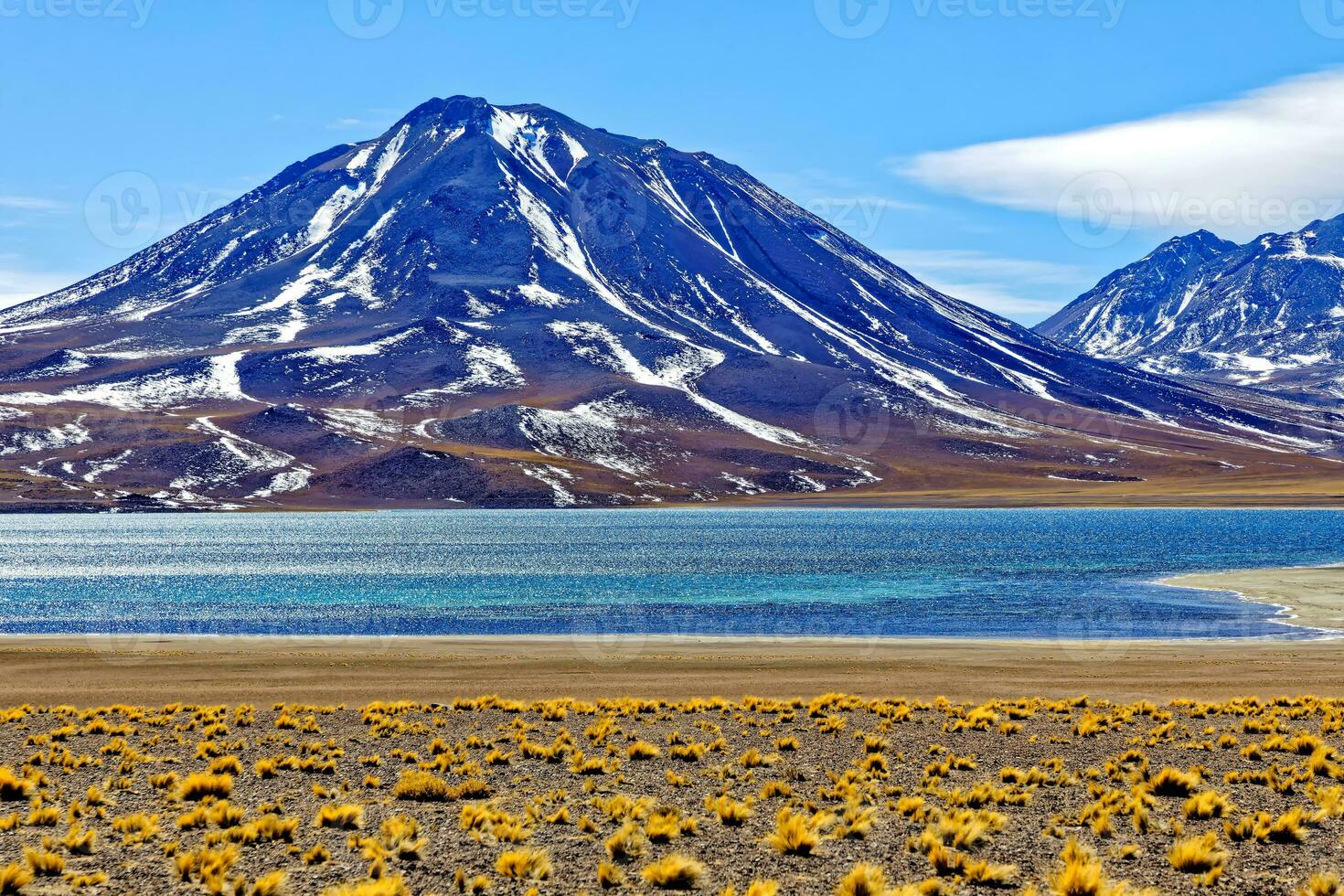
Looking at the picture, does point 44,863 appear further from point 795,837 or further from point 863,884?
point 863,884

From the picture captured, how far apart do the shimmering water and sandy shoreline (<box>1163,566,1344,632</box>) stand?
7.35 feet

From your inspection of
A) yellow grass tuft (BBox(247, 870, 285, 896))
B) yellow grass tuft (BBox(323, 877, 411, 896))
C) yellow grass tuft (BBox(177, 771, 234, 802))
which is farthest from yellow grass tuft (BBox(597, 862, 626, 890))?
yellow grass tuft (BBox(177, 771, 234, 802))

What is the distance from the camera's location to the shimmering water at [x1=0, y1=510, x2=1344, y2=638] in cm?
6216

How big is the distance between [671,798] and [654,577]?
68.4 metres

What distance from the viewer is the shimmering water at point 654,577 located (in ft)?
204

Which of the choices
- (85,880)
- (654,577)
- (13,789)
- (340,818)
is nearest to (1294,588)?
(654,577)

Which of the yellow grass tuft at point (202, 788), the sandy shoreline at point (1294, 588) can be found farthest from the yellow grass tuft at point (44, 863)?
the sandy shoreline at point (1294, 588)

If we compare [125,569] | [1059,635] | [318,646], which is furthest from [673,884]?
[125,569]

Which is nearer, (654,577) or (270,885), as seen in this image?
(270,885)

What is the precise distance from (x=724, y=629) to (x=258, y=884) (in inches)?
1769

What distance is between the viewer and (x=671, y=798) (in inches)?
854

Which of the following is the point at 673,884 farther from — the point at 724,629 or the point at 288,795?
the point at 724,629

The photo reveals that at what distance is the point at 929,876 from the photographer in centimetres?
1659

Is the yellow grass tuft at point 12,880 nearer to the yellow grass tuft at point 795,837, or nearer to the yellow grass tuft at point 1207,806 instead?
the yellow grass tuft at point 795,837
